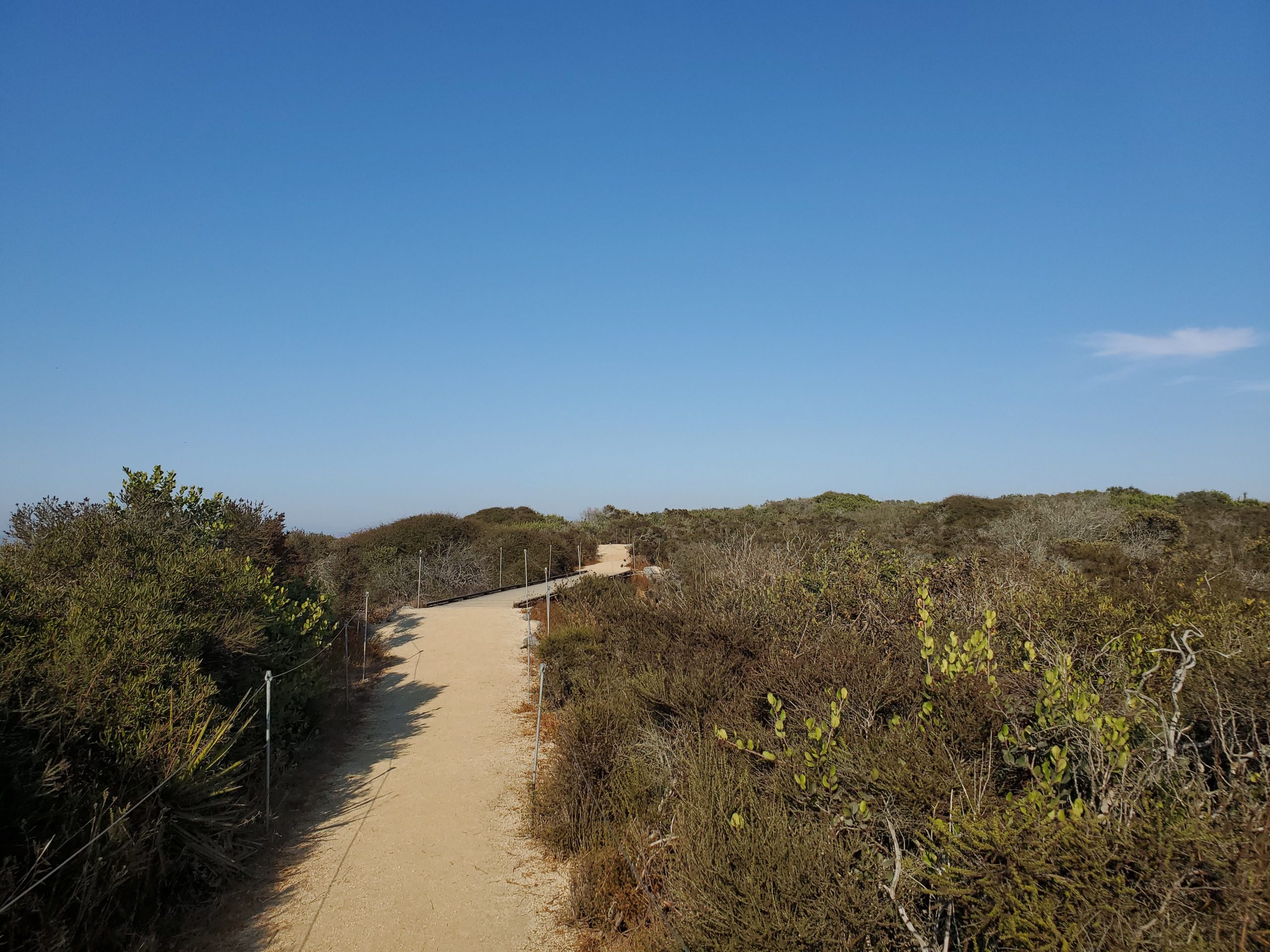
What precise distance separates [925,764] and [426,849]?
518cm

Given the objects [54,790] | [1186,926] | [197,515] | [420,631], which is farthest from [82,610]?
[420,631]

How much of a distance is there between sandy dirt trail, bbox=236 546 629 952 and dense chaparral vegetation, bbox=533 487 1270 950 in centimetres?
54

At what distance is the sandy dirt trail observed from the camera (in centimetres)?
503

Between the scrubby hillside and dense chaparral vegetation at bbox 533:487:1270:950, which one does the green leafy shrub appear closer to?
dense chaparral vegetation at bbox 533:487:1270:950

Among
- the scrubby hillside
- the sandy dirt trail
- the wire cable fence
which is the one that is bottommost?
the sandy dirt trail

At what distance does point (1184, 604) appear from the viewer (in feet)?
18.8

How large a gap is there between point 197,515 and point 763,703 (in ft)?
31.1

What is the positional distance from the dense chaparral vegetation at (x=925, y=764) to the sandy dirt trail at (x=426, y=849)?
543mm

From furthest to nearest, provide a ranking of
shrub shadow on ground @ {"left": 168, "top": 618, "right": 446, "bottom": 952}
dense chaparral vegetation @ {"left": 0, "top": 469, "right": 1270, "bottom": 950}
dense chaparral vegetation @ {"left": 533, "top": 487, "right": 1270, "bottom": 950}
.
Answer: shrub shadow on ground @ {"left": 168, "top": 618, "right": 446, "bottom": 952} < dense chaparral vegetation @ {"left": 0, "top": 469, "right": 1270, "bottom": 950} < dense chaparral vegetation @ {"left": 533, "top": 487, "right": 1270, "bottom": 950}

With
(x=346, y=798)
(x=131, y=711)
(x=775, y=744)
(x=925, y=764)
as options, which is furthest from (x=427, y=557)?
(x=925, y=764)

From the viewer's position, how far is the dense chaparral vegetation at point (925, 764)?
2.33m

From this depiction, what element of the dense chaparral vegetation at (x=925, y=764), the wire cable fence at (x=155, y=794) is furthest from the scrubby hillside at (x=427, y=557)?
the dense chaparral vegetation at (x=925, y=764)

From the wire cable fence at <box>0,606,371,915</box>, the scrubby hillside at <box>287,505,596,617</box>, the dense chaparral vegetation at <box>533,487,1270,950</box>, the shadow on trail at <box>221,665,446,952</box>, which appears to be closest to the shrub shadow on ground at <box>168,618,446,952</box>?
the shadow on trail at <box>221,665,446,952</box>

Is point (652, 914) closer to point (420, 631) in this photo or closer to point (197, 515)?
point (197, 515)
